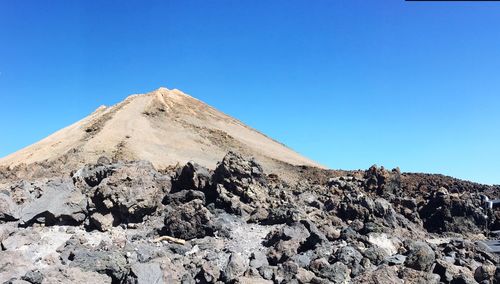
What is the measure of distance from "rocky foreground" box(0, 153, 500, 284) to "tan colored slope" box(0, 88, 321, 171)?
13730mm

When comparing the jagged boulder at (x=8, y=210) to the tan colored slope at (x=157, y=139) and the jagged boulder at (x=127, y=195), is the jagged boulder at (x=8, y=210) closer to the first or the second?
the jagged boulder at (x=127, y=195)

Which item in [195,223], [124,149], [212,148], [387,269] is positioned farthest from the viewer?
[212,148]

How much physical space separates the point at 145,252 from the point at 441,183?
26.4 metres

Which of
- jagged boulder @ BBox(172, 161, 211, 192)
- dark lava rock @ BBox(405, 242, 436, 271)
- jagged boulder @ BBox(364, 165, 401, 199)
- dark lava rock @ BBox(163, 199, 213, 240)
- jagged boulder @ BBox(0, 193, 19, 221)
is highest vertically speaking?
jagged boulder @ BBox(364, 165, 401, 199)

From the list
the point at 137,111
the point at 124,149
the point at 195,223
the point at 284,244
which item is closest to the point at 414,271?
the point at 284,244

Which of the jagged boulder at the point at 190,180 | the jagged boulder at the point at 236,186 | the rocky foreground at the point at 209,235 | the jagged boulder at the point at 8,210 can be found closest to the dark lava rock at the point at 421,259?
the rocky foreground at the point at 209,235

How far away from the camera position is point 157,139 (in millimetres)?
36344

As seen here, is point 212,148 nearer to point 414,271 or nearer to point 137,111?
point 137,111

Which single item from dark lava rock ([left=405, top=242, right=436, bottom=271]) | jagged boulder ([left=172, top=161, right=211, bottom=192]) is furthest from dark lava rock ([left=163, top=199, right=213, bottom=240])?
dark lava rock ([left=405, top=242, right=436, bottom=271])

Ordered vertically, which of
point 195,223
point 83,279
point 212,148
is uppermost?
point 212,148

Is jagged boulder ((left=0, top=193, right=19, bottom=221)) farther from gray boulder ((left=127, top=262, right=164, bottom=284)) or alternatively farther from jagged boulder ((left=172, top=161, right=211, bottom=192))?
gray boulder ((left=127, top=262, right=164, bottom=284))

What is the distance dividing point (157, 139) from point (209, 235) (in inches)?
948

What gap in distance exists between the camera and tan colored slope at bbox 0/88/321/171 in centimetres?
3128

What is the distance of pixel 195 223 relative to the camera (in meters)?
13.2
